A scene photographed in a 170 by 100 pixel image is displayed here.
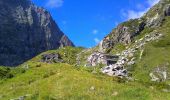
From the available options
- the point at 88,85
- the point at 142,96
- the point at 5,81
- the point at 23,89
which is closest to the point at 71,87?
the point at 88,85

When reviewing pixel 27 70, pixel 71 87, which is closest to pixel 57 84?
pixel 71 87

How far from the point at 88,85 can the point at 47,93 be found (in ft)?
18.0

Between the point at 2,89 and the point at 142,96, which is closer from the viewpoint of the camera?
the point at 142,96

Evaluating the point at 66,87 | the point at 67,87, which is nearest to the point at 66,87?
the point at 66,87

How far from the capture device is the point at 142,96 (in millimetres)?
45750

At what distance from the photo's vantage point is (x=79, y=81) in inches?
2175

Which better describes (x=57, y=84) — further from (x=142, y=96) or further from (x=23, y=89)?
(x=142, y=96)

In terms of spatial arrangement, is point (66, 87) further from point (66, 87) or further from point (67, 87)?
point (67, 87)

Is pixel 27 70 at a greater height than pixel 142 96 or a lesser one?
greater

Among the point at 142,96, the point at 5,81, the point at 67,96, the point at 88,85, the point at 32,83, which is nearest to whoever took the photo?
the point at 142,96

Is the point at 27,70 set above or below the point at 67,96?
above

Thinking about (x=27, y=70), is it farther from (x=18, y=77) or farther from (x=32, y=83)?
(x=32, y=83)

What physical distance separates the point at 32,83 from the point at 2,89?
4656mm

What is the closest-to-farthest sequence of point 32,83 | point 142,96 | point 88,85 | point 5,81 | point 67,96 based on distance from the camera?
1. point 142,96
2. point 67,96
3. point 88,85
4. point 32,83
5. point 5,81
